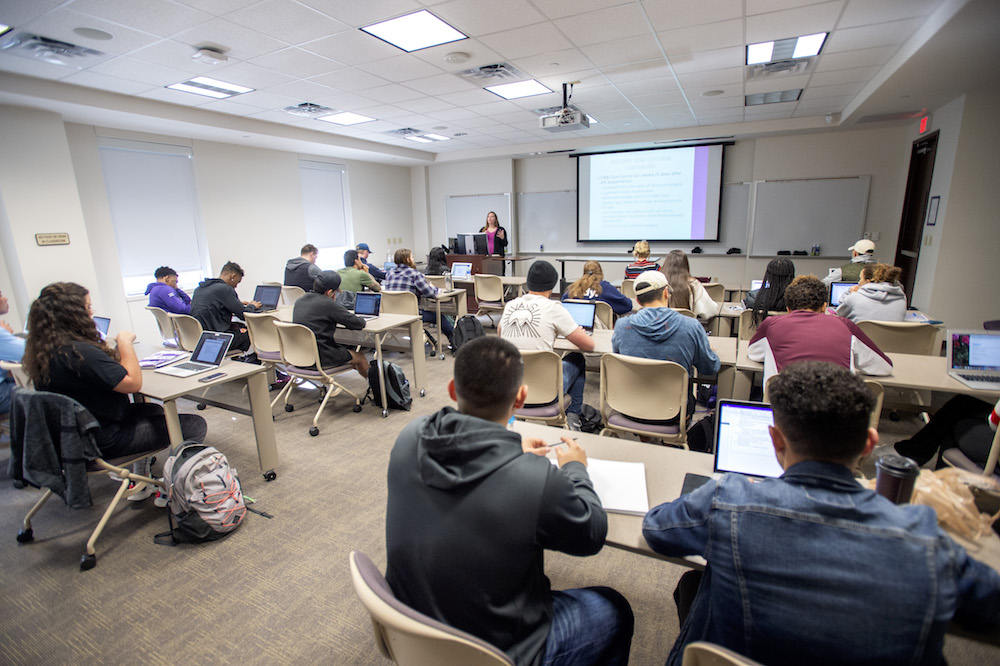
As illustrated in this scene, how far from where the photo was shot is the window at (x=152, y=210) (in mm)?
6070

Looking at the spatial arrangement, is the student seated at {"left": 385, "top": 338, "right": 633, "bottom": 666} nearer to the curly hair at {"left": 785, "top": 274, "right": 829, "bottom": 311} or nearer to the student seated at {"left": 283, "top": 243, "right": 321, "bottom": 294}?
the curly hair at {"left": 785, "top": 274, "right": 829, "bottom": 311}

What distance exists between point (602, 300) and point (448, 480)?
12.4 feet

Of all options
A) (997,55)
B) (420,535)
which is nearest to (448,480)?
(420,535)

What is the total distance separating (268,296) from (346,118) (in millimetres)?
2709

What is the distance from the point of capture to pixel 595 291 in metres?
4.50

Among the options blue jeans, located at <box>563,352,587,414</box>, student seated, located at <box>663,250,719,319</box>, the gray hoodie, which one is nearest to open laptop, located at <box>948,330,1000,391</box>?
the gray hoodie

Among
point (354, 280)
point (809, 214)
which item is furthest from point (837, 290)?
point (354, 280)

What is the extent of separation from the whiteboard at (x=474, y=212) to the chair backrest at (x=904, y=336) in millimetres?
7579

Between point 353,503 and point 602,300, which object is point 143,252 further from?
point 602,300

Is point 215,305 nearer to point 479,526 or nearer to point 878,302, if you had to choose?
point 479,526

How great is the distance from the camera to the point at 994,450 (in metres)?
1.90

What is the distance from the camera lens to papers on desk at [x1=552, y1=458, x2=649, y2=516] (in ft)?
4.66

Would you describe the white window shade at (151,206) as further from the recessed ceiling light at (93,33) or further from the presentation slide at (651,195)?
the presentation slide at (651,195)

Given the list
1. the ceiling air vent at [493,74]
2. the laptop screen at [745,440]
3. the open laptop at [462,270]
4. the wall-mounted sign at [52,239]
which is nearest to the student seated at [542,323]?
the laptop screen at [745,440]
